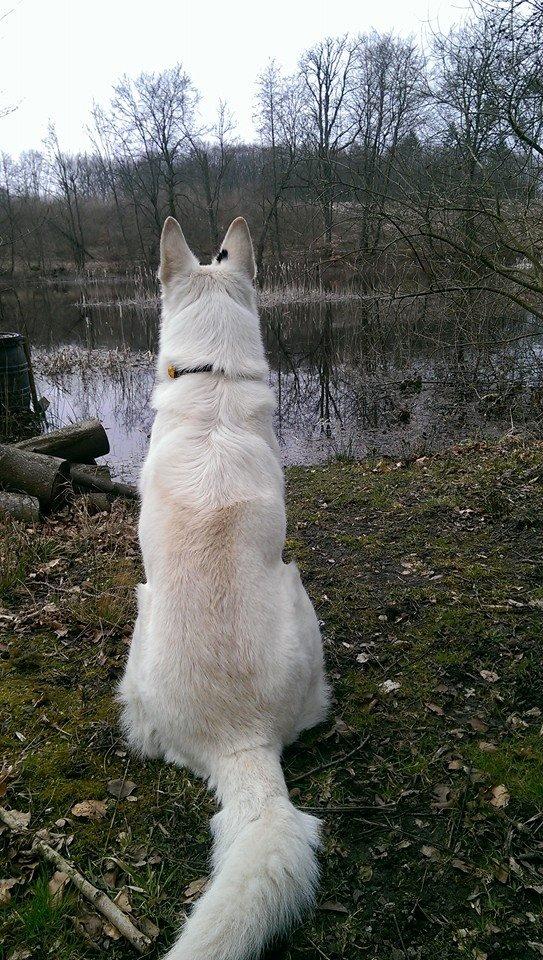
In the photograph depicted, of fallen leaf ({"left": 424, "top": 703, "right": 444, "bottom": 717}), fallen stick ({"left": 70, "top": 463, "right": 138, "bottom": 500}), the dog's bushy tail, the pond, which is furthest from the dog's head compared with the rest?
the pond

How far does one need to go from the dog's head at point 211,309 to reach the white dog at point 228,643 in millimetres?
21

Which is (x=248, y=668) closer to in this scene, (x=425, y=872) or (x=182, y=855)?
(x=182, y=855)

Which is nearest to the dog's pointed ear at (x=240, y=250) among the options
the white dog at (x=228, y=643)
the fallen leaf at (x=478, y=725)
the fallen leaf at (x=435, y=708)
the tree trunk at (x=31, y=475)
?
the white dog at (x=228, y=643)

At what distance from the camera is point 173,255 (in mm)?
3514

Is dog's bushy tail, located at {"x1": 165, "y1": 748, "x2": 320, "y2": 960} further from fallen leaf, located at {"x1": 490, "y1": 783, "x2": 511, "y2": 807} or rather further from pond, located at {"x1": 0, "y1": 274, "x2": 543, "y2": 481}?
pond, located at {"x1": 0, "y1": 274, "x2": 543, "y2": 481}

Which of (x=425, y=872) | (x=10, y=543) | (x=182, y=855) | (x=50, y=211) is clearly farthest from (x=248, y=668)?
(x=50, y=211)

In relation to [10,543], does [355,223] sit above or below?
above

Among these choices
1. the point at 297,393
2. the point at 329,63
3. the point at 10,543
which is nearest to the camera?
the point at 10,543

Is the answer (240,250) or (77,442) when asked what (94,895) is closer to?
(240,250)

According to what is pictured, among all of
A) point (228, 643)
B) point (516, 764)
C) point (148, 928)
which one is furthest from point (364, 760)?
point (148, 928)

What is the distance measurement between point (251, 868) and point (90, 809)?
122cm

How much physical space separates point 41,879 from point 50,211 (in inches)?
2250

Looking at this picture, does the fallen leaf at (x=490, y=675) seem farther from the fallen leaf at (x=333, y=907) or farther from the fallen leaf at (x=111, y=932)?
the fallen leaf at (x=111, y=932)

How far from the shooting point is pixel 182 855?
2520 mm
